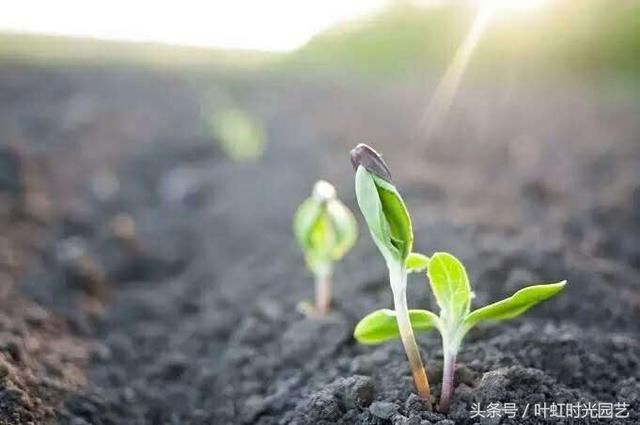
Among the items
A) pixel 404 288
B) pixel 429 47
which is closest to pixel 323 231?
pixel 404 288

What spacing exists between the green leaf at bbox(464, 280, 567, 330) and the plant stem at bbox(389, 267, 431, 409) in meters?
0.13

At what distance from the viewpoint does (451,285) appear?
1.71 metres

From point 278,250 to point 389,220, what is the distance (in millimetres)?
1737

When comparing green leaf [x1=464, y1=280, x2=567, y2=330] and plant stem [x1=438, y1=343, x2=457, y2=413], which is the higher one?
green leaf [x1=464, y1=280, x2=567, y2=330]

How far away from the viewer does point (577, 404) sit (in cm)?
174

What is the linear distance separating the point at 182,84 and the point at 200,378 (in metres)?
4.21

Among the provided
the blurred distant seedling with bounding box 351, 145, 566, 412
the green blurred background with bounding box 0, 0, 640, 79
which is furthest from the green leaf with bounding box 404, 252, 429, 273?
the green blurred background with bounding box 0, 0, 640, 79

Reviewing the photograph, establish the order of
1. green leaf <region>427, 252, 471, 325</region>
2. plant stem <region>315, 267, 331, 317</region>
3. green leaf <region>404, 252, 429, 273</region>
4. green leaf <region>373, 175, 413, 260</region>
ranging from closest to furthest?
1. green leaf <region>373, 175, 413, 260</region>
2. green leaf <region>427, 252, 471, 325</region>
3. green leaf <region>404, 252, 429, 273</region>
4. plant stem <region>315, 267, 331, 317</region>

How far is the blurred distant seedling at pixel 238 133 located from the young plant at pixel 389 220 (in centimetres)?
293

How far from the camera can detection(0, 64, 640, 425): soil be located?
1976 mm

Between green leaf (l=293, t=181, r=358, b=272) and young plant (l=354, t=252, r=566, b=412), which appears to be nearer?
young plant (l=354, t=252, r=566, b=412)

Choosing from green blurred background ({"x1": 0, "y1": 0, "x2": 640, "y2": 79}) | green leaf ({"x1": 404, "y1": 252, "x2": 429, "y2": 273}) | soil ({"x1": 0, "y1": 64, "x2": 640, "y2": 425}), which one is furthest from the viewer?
green blurred background ({"x1": 0, "y1": 0, "x2": 640, "y2": 79})

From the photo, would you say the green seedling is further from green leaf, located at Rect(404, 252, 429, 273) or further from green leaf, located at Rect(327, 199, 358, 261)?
green leaf, located at Rect(404, 252, 429, 273)

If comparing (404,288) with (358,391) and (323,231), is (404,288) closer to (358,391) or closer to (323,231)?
(358,391)
